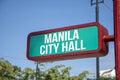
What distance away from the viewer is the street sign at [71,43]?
4031mm

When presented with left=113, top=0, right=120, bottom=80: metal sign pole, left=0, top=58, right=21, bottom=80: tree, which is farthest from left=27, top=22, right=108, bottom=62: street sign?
left=0, top=58, right=21, bottom=80: tree

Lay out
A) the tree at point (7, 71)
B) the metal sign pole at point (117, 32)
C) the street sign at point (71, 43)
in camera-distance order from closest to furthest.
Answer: the metal sign pole at point (117, 32) → the street sign at point (71, 43) → the tree at point (7, 71)

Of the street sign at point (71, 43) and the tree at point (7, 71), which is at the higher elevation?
the street sign at point (71, 43)

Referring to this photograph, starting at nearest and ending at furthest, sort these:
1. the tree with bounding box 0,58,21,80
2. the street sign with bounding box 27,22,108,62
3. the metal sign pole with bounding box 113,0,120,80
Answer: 1. the metal sign pole with bounding box 113,0,120,80
2. the street sign with bounding box 27,22,108,62
3. the tree with bounding box 0,58,21,80

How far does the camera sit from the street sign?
4.03 m

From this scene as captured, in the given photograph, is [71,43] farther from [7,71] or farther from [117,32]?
[7,71]

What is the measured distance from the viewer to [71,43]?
4109 mm

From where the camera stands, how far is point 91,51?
4.01 meters

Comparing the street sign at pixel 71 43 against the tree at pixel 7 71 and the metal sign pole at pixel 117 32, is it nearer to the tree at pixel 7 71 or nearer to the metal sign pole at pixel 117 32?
the metal sign pole at pixel 117 32

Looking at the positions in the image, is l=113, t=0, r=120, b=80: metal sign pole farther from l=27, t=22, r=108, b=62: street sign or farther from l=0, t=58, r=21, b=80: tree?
l=0, t=58, r=21, b=80: tree

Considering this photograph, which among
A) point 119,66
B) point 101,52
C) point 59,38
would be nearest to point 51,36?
point 59,38

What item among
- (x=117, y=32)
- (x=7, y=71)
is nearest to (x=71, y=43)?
(x=117, y=32)

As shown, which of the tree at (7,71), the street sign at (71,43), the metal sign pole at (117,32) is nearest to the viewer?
the metal sign pole at (117,32)

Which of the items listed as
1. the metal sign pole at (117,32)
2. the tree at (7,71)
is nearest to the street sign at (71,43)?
the metal sign pole at (117,32)
